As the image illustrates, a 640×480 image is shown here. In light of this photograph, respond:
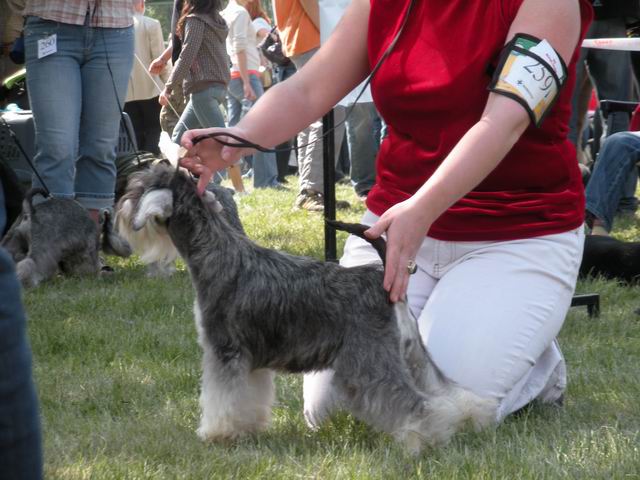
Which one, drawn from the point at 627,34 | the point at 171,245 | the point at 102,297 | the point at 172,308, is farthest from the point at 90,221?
the point at 627,34

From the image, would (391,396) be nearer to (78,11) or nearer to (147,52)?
(78,11)

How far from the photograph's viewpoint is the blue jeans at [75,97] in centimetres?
564

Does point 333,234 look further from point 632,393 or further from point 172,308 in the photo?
point 632,393

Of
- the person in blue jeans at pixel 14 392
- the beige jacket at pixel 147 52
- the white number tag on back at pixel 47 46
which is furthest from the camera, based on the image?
the beige jacket at pixel 147 52

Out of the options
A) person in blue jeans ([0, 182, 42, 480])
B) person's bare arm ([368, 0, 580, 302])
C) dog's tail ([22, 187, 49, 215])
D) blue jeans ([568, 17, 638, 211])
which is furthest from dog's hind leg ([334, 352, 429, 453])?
blue jeans ([568, 17, 638, 211])

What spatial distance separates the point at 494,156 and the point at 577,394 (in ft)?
4.05

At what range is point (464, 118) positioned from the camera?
3.06 metres

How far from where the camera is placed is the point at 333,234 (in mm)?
5387

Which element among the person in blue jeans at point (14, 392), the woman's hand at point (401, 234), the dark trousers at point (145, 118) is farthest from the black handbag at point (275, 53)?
the person in blue jeans at point (14, 392)

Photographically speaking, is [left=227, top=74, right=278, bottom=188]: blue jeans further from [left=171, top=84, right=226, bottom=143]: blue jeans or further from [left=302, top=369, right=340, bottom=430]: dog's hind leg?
[left=302, top=369, right=340, bottom=430]: dog's hind leg

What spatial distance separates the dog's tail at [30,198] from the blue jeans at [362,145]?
375 cm

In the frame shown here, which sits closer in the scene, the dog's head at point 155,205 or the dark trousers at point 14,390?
the dark trousers at point 14,390

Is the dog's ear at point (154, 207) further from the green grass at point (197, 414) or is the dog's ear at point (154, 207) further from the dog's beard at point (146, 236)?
the green grass at point (197, 414)

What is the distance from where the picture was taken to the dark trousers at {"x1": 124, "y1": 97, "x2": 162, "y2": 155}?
10.1 metres
